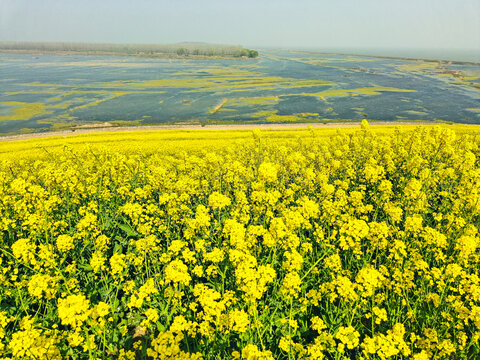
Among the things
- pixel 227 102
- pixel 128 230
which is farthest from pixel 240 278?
pixel 227 102

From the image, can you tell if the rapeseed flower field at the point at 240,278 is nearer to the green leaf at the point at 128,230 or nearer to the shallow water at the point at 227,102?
the green leaf at the point at 128,230

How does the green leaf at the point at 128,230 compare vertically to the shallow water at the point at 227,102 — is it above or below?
below

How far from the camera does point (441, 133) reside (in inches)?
417

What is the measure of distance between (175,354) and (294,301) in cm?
301

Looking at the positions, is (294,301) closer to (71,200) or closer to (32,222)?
(32,222)

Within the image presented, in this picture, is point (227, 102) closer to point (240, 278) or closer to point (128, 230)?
point (128, 230)

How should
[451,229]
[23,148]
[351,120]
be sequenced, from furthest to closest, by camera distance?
[351,120] < [23,148] < [451,229]

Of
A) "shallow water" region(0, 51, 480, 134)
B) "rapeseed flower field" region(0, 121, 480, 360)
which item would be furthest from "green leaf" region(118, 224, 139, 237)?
"shallow water" region(0, 51, 480, 134)

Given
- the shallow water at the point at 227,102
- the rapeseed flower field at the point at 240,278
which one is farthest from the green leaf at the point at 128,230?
the shallow water at the point at 227,102

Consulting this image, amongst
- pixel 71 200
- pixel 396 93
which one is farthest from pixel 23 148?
pixel 396 93

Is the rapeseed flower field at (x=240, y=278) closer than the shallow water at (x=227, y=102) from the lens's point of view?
Yes

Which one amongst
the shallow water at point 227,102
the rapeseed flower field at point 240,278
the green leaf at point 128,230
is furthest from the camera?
the shallow water at point 227,102

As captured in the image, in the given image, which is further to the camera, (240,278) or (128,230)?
(128,230)

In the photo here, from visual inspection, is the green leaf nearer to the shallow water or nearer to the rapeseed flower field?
the rapeseed flower field
